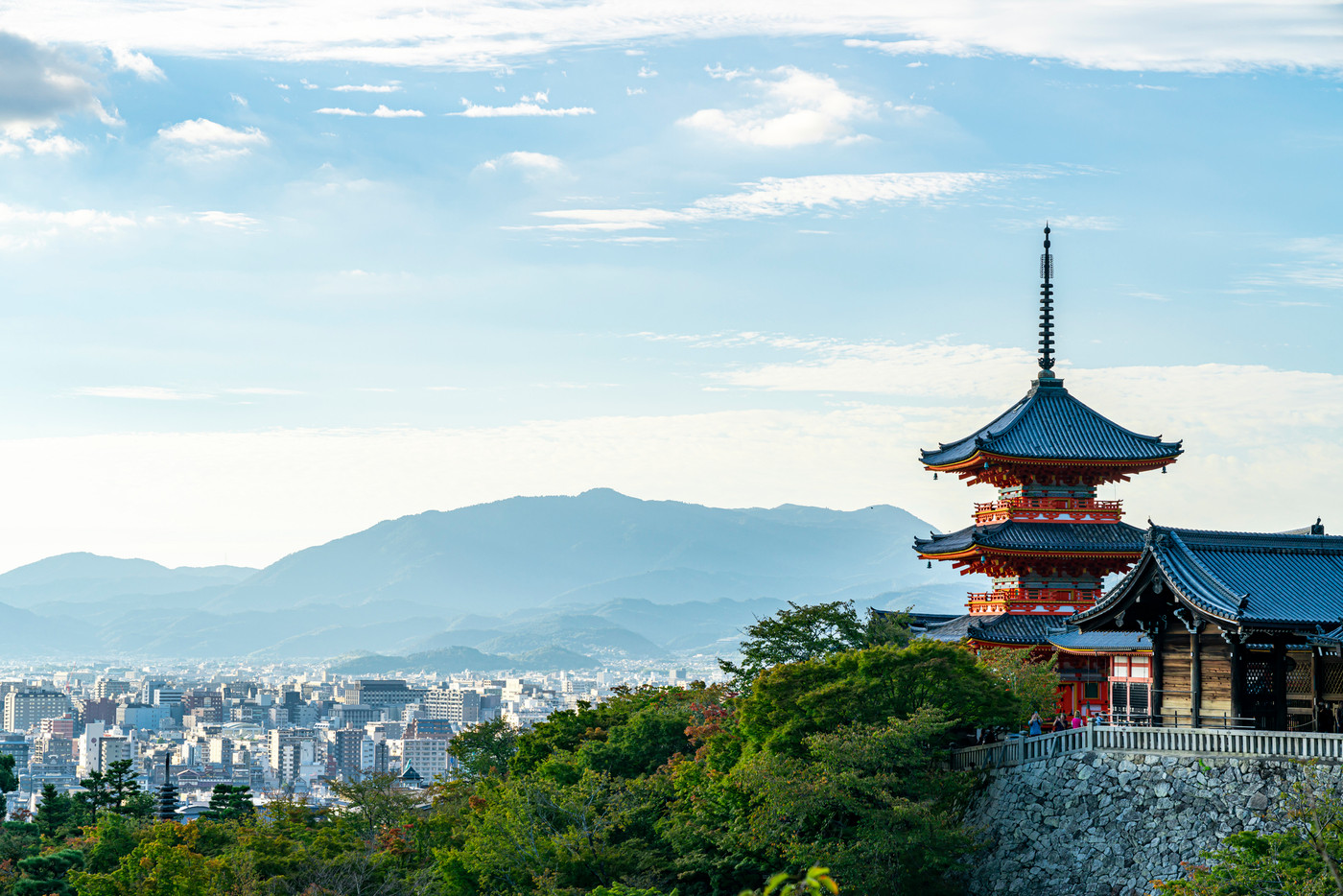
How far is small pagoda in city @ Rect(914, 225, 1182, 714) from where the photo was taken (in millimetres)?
39188

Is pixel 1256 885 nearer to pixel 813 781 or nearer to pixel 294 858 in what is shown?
pixel 813 781

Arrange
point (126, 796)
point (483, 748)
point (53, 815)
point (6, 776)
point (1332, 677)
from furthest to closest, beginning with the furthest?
point (483, 748) < point (6, 776) < point (126, 796) < point (53, 815) < point (1332, 677)

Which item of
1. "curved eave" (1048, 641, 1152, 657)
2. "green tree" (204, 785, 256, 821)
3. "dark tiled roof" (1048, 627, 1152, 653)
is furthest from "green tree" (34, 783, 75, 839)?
"curved eave" (1048, 641, 1152, 657)

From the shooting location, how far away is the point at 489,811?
35531mm

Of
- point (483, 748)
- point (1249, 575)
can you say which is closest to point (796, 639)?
point (1249, 575)

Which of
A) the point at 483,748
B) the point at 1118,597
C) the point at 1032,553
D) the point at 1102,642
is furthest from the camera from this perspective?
the point at 483,748

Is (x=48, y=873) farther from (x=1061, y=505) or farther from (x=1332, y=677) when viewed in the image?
(x=1332, y=677)

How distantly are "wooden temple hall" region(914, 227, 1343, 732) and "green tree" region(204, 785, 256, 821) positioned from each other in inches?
943

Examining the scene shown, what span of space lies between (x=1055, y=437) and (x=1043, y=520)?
7.07 feet

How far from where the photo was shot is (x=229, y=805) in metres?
54.4

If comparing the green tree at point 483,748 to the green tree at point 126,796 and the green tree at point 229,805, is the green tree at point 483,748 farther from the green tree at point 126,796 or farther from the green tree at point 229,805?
the green tree at point 126,796

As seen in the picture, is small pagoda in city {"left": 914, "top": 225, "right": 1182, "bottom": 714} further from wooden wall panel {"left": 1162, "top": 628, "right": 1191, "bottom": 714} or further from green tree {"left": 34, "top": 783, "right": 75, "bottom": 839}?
green tree {"left": 34, "top": 783, "right": 75, "bottom": 839}

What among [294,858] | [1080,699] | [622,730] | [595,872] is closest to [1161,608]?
[1080,699]

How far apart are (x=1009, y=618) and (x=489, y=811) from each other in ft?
45.7
